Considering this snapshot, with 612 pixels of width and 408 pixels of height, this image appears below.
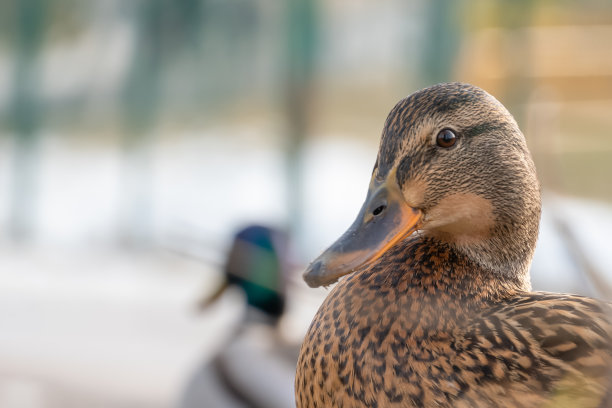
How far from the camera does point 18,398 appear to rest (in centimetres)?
334

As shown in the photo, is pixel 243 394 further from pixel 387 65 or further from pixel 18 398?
pixel 387 65

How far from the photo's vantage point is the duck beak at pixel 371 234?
3.08ft

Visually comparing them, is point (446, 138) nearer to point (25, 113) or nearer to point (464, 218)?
point (464, 218)

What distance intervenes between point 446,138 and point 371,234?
16cm

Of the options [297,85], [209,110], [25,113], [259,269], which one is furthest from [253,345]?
[25,113]

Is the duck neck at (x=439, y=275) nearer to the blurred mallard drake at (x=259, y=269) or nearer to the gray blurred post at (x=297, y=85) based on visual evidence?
the blurred mallard drake at (x=259, y=269)

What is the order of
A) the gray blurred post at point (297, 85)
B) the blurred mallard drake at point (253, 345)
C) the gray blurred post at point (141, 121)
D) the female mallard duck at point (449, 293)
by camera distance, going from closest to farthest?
the female mallard duck at point (449, 293)
the blurred mallard drake at point (253, 345)
the gray blurred post at point (297, 85)
the gray blurred post at point (141, 121)

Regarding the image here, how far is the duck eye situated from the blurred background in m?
3.68

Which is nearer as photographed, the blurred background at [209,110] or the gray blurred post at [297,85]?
the blurred background at [209,110]

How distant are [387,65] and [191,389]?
9.73 ft

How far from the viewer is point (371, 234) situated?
1003 mm

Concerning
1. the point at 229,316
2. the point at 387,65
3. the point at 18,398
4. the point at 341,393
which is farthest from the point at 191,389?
the point at 387,65

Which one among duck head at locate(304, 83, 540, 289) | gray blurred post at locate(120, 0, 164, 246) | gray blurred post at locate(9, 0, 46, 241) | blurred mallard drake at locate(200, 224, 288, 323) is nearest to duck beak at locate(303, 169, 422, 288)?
duck head at locate(304, 83, 540, 289)

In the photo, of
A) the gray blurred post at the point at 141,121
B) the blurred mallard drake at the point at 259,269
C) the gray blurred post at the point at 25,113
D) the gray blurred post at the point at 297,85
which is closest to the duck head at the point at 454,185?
the blurred mallard drake at the point at 259,269
